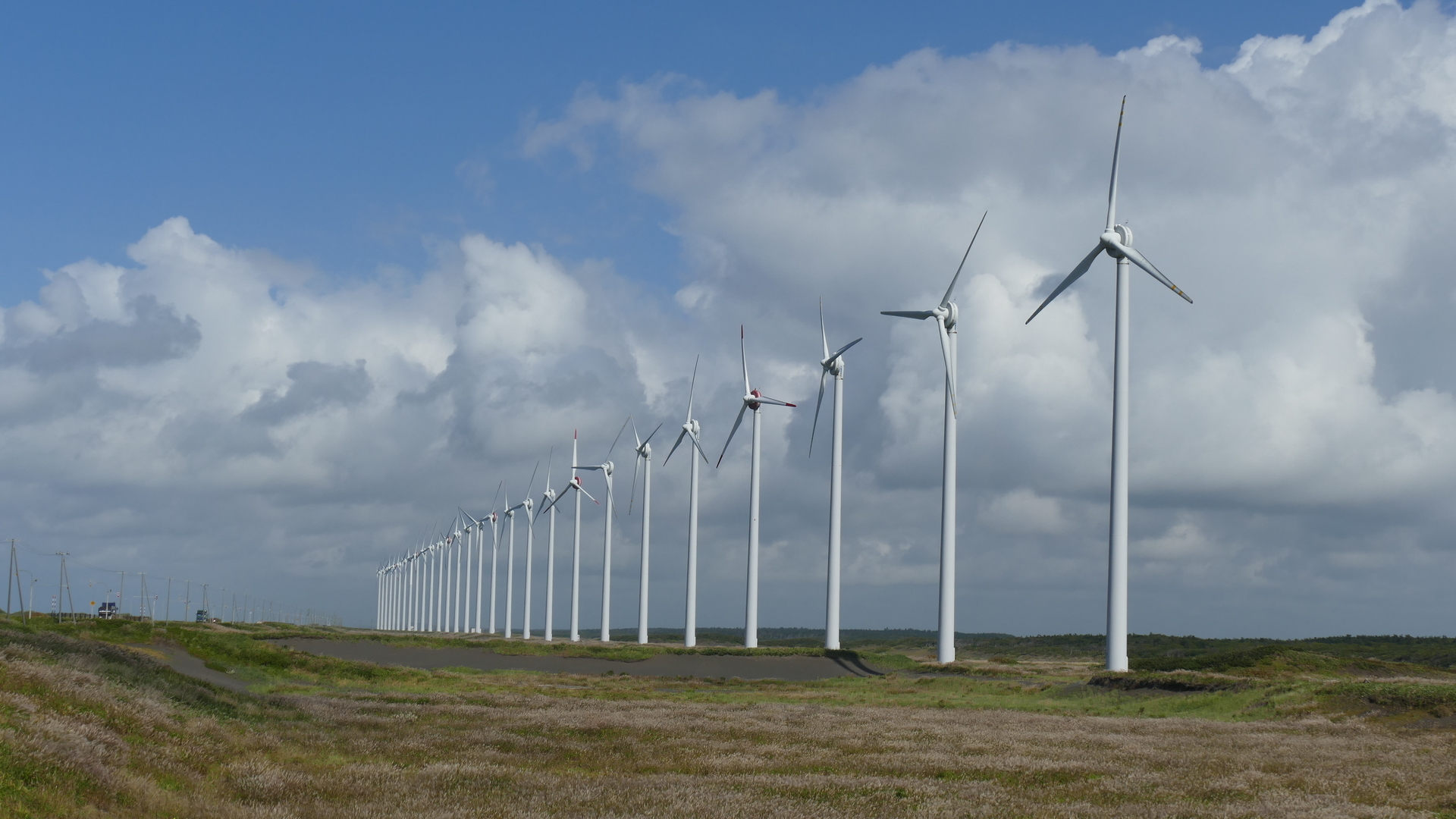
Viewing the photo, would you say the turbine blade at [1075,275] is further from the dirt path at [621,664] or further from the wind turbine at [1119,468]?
the dirt path at [621,664]

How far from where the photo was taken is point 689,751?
31.6 m

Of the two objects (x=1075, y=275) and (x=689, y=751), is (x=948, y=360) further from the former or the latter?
(x=689, y=751)

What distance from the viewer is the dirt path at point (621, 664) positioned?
87.2 metres

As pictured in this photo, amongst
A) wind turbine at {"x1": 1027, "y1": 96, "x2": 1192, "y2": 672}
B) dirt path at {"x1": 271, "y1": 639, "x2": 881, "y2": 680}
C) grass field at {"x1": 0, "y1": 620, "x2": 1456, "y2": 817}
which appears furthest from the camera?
dirt path at {"x1": 271, "y1": 639, "x2": 881, "y2": 680}

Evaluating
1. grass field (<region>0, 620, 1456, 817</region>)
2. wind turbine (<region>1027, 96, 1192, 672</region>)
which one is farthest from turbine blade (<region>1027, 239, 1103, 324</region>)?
grass field (<region>0, 620, 1456, 817</region>)

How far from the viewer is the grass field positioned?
19734 mm

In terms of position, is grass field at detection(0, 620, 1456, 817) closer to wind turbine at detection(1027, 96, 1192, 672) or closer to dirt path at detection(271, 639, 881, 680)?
wind turbine at detection(1027, 96, 1192, 672)

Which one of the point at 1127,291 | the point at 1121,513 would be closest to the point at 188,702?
the point at 1121,513

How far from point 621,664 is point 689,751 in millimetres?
62237

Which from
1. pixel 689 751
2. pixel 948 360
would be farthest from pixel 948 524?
pixel 689 751

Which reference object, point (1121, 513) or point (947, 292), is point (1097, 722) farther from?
point (947, 292)

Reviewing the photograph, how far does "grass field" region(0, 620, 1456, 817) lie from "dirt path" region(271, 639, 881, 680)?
27.9 meters

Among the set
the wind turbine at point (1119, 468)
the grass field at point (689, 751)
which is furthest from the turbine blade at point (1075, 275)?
the grass field at point (689, 751)

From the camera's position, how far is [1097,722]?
1793 inches
